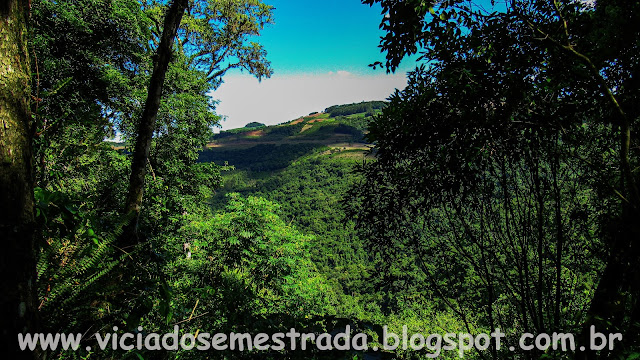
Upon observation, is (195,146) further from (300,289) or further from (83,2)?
(300,289)

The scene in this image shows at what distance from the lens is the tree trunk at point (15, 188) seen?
2.95 ft

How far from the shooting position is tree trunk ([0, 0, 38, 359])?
90 centimetres

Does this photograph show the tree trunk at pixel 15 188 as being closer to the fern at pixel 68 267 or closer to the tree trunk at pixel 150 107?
the fern at pixel 68 267

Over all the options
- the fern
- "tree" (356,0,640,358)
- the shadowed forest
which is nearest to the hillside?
the shadowed forest

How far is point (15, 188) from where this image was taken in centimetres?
100

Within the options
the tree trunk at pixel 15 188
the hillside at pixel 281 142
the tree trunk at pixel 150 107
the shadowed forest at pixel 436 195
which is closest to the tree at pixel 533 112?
the shadowed forest at pixel 436 195

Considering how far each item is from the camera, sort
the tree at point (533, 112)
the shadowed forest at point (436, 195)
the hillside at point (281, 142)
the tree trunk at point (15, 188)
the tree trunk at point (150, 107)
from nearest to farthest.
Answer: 1. the tree trunk at point (15, 188)
2. the shadowed forest at point (436, 195)
3. the tree at point (533, 112)
4. the tree trunk at point (150, 107)
5. the hillside at point (281, 142)

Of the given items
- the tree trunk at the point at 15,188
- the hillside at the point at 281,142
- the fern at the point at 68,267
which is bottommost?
the fern at the point at 68,267

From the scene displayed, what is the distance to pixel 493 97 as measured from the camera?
2.21 metres

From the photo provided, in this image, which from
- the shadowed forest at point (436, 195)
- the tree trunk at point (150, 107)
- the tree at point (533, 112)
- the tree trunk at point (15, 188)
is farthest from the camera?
the tree trunk at point (150, 107)

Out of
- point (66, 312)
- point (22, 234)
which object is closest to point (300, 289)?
point (66, 312)

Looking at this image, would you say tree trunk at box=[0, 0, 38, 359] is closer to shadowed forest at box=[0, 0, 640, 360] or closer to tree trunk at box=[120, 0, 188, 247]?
shadowed forest at box=[0, 0, 640, 360]

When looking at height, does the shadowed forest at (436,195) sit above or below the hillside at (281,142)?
below

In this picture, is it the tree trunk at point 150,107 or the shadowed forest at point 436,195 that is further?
the tree trunk at point 150,107
